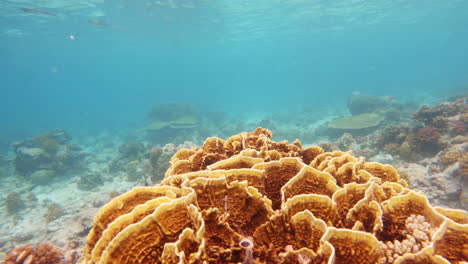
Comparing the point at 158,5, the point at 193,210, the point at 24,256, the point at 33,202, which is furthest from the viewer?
the point at 158,5

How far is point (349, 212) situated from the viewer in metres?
1.74

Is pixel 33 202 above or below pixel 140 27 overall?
below

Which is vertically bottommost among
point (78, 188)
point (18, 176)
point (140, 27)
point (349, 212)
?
point (18, 176)

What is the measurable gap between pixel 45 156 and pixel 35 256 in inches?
608

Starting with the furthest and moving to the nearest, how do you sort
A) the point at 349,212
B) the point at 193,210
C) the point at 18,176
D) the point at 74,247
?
the point at 18,176, the point at 74,247, the point at 349,212, the point at 193,210

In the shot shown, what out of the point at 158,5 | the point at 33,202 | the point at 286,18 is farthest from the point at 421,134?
the point at 286,18

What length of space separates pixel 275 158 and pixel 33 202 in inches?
581

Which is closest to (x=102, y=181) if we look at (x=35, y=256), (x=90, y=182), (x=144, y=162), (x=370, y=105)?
(x=90, y=182)

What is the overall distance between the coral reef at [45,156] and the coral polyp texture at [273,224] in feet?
57.0

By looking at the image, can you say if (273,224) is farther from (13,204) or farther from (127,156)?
(127,156)

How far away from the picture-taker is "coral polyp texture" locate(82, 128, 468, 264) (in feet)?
4.49

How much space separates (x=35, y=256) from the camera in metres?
3.45

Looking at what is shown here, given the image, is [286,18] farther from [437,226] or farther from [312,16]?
[437,226]

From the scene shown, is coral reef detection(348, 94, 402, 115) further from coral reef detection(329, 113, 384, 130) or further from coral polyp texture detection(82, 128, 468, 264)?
coral polyp texture detection(82, 128, 468, 264)
